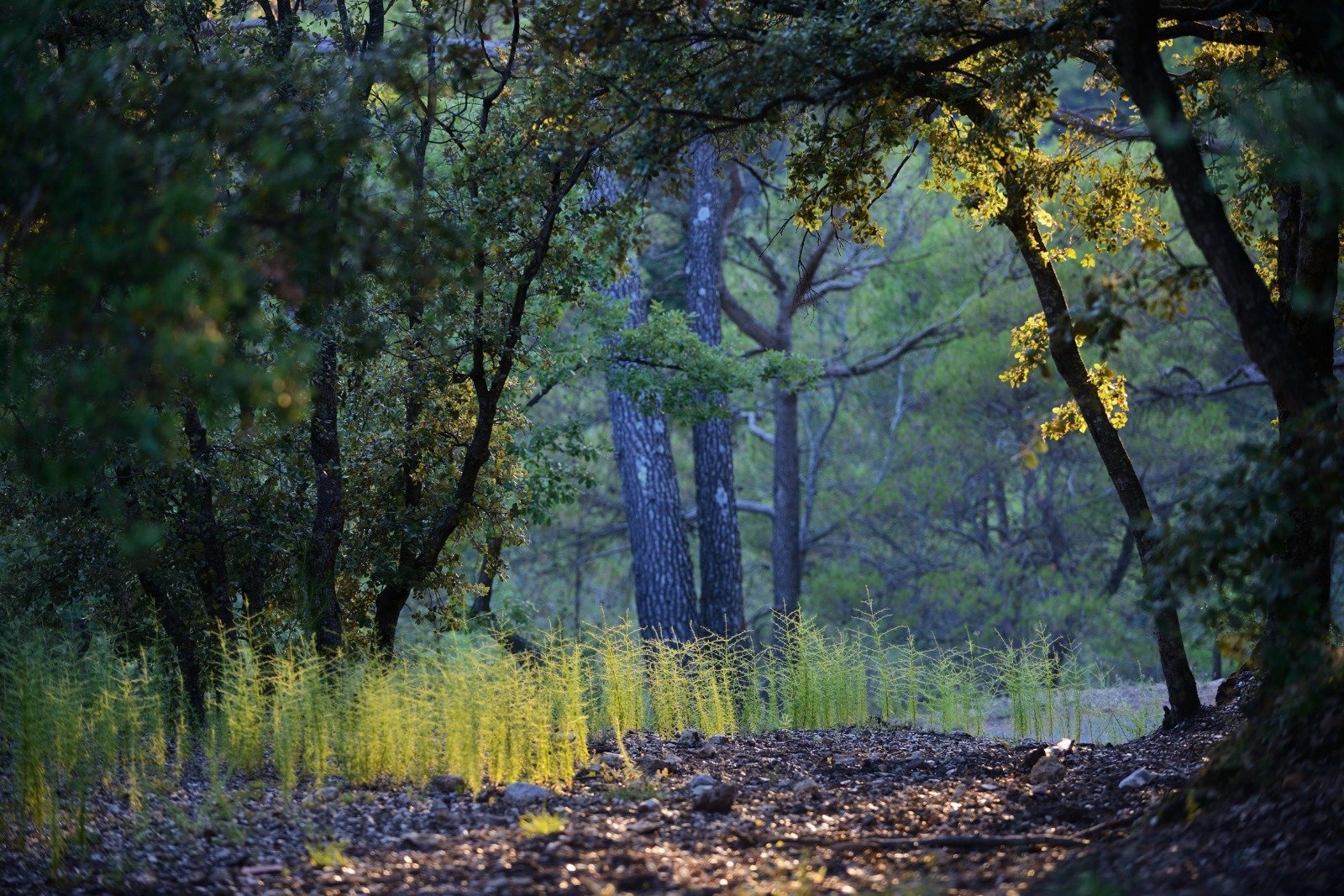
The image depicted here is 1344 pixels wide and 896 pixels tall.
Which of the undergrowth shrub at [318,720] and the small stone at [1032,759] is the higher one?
the undergrowth shrub at [318,720]

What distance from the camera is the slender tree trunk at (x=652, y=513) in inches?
504

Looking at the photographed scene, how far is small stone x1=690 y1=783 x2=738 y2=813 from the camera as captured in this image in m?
4.88

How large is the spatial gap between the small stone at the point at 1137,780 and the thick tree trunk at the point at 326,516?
171 inches

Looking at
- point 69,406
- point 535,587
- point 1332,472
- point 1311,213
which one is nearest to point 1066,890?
point 1332,472

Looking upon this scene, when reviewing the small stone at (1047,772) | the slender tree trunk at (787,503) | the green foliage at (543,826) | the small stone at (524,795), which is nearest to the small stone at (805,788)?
the small stone at (1047,772)

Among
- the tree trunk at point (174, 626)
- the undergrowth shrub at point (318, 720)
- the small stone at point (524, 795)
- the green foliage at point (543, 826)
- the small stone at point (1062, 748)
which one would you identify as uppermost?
the tree trunk at point (174, 626)

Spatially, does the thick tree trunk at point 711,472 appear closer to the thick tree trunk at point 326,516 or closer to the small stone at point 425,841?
the thick tree trunk at point 326,516

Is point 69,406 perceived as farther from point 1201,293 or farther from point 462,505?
point 1201,293

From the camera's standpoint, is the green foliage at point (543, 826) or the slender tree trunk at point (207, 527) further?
the slender tree trunk at point (207, 527)

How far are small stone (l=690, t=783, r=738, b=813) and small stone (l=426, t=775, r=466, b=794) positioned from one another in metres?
1.08

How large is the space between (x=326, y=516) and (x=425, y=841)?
3151 millimetres

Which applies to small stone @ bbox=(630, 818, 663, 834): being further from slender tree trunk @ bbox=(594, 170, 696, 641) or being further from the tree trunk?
slender tree trunk @ bbox=(594, 170, 696, 641)

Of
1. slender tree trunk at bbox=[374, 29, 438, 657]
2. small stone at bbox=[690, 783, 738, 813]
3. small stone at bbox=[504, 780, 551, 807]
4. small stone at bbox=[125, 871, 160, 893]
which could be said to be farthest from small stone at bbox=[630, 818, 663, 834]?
slender tree trunk at bbox=[374, 29, 438, 657]

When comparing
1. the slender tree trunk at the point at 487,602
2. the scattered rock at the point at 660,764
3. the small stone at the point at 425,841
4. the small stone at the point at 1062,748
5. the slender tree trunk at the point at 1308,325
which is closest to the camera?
the slender tree trunk at the point at 1308,325
